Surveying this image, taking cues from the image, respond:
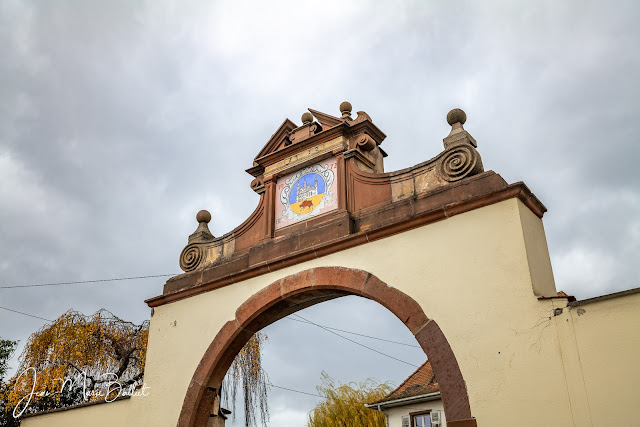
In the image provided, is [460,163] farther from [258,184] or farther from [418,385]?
[418,385]

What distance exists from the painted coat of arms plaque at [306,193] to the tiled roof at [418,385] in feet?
21.6

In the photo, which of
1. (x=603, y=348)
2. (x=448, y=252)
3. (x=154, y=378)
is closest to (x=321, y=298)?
(x=448, y=252)

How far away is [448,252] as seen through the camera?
6.95m

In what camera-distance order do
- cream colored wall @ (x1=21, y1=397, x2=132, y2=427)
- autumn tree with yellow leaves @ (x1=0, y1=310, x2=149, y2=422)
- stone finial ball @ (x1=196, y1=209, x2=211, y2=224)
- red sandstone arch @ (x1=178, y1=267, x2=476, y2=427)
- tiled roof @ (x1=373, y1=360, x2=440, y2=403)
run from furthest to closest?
1. tiled roof @ (x1=373, y1=360, x2=440, y2=403)
2. autumn tree with yellow leaves @ (x1=0, y1=310, x2=149, y2=422)
3. stone finial ball @ (x1=196, y1=209, x2=211, y2=224)
4. cream colored wall @ (x1=21, y1=397, x2=132, y2=427)
5. red sandstone arch @ (x1=178, y1=267, x2=476, y2=427)

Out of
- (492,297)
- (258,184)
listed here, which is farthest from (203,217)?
(492,297)

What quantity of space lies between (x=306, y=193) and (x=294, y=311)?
1627 millimetres

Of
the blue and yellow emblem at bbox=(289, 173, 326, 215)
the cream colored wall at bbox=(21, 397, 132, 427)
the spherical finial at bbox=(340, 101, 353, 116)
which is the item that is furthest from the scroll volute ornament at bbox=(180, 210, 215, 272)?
the spherical finial at bbox=(340, 101, 353, 116)

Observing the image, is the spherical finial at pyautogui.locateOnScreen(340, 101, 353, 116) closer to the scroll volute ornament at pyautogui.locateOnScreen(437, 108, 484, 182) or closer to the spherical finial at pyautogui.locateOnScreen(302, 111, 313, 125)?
the spherical finial at pyautogui.locateOnScreen(302, 111, 313, 125)

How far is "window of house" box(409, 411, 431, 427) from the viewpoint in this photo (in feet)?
45.6

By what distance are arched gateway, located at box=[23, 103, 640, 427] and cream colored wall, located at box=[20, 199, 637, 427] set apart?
1 centimetres

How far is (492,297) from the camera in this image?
642cm

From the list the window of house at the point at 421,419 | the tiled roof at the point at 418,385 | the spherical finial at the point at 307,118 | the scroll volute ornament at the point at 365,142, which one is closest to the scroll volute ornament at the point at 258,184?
the spherical finial at the point at 307,118

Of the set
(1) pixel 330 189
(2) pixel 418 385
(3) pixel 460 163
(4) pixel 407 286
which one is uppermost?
(1) pixel 330 189

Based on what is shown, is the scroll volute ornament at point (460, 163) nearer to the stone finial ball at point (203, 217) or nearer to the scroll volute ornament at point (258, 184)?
the scroll volute ornament at point (258, 184)
